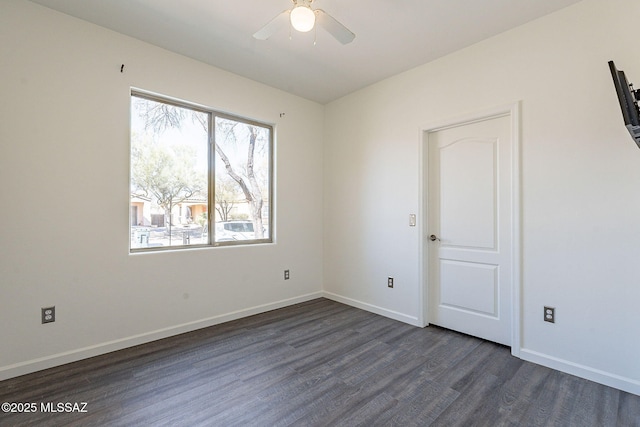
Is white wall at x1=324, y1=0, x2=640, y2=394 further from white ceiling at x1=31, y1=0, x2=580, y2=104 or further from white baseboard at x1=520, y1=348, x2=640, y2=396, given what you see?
white ceiling at x1=31, y1=0, x2=580, y2=104

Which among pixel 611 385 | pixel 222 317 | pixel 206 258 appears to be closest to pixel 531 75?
pixel 611 385

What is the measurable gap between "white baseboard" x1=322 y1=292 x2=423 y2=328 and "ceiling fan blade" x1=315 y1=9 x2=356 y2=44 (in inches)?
112

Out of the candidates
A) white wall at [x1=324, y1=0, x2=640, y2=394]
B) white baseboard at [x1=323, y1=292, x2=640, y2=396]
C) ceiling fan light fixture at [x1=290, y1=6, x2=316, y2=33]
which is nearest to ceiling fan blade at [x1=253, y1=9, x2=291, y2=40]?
ceiling fan light fixture at [x1=290, y1=6, x2=316, y2=33]

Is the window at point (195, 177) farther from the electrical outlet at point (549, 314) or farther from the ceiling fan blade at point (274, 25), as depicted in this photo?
the electrical outlet at point (549, 314)

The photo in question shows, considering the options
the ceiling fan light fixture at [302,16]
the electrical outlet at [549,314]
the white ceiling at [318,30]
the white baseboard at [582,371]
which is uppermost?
the white ceiling at [318,30]

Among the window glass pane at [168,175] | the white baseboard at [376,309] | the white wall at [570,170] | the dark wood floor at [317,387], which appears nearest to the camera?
the dark wood floor at [317,387]

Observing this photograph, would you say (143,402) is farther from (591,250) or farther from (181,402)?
(591,250)

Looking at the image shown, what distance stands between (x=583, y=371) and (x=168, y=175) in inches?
156

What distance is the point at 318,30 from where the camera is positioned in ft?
8.58

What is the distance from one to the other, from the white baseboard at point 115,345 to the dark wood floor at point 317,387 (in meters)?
0.08

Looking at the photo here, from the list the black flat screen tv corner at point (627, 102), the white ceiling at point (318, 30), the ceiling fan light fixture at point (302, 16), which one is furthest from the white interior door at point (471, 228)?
the ceiling fan light fixture at point (302, 16)

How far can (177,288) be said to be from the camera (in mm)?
3031

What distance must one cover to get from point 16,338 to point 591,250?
14.3 ft

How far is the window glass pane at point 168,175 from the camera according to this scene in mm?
2865
